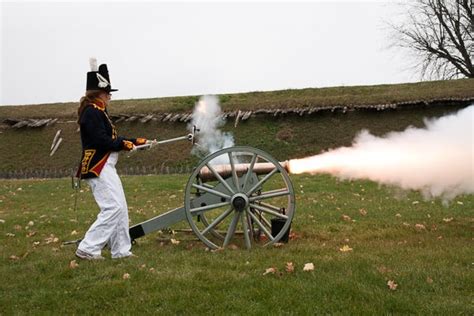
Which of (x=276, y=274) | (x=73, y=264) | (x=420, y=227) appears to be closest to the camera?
(x=276, y=274)

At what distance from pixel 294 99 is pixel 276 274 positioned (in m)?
21.0

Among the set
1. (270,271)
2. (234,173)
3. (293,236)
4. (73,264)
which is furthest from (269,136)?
(270,271)

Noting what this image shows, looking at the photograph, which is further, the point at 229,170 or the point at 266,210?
the point at 229,170

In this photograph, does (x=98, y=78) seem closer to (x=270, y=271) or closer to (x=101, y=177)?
(x=101, y=177)

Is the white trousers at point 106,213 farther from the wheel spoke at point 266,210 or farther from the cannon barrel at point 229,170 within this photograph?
the wheel spoke at point 266,210

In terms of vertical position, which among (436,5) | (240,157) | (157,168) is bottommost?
(157,168)

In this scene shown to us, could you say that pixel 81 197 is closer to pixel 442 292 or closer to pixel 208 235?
pixel 208 235

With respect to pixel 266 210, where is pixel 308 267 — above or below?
below

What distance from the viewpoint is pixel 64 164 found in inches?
880

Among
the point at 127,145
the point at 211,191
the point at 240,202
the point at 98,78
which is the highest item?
the point at 98,78

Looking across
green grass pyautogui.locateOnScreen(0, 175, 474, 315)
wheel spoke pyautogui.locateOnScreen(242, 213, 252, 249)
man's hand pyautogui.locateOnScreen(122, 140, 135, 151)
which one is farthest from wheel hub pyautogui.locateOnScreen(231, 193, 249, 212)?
man's hand pyautogui.locateOnScreen(122, 140, 135, 151)

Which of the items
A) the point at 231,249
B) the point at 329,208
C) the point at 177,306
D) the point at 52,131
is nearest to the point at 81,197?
the point at 329,208

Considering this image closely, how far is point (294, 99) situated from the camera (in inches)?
1004

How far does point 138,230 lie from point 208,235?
1158 mm
